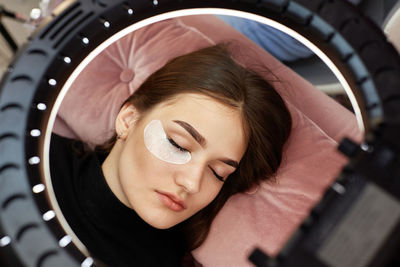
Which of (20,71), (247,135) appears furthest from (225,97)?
(20,71)

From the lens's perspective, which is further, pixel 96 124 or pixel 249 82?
pixel 96 124

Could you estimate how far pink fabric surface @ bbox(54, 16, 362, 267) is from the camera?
1126mm

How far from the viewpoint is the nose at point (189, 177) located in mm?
791

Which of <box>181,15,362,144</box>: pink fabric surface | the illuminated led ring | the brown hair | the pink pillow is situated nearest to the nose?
the brown hair

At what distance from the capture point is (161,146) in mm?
807

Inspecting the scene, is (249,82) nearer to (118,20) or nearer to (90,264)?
(118,20)

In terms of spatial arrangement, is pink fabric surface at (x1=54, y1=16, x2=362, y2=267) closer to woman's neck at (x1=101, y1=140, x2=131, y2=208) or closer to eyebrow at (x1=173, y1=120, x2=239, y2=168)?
woman's neck at (x1=101, y1=140, x2=131, y2=208)

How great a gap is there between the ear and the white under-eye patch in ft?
0.34

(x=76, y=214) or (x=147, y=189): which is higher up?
(x=147, y=189)

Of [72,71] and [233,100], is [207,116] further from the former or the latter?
[72,71]

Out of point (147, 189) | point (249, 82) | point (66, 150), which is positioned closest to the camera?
point (147, 189)

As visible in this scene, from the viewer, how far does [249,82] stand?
975mm

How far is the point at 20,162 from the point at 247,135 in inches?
19.4

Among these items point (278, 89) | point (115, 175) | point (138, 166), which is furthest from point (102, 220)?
point (278, 89)
